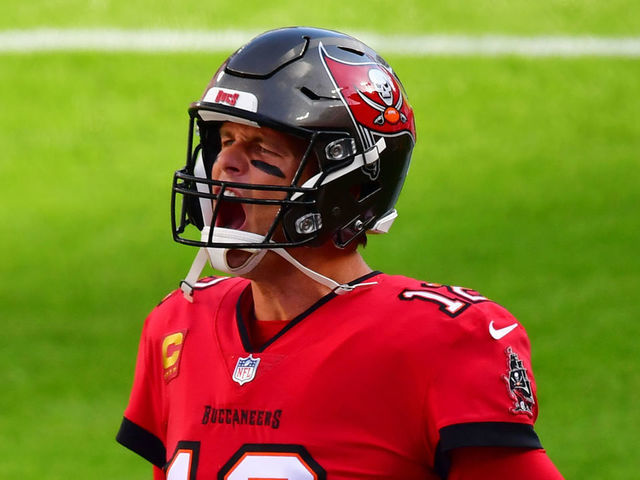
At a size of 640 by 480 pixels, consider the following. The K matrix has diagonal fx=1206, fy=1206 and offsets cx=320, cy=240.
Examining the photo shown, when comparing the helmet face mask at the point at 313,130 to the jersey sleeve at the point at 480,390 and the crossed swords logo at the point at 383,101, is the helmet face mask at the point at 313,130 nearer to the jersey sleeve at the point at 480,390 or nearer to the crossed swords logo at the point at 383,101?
the crossed swords logo at the point at 383,101

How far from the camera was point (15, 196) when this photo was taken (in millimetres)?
8852

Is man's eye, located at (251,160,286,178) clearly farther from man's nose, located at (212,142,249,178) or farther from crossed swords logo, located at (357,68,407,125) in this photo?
crossed swords logo, located at (357,68,407,125)

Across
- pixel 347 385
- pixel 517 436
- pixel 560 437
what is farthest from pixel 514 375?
pixel 560 437

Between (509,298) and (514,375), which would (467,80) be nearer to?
(509,298)

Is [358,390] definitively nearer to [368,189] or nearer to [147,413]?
[368,189]

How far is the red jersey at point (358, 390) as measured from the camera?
2.46 metres

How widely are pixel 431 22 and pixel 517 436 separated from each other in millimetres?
8500

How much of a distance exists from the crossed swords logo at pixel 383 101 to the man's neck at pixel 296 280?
0.33 m

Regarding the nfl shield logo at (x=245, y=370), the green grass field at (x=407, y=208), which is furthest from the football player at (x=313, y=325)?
the green grass field at (x=407, y=208)

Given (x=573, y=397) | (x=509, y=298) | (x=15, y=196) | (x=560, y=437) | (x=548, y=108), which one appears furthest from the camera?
(x=548, y=108)

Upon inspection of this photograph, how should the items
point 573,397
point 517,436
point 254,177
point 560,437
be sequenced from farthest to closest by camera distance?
point 573,397 < point 560,437 < point 254,177 < point 517,436

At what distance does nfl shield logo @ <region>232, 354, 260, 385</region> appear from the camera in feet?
8.66

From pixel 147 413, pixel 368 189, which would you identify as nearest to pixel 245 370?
pixel 147 413

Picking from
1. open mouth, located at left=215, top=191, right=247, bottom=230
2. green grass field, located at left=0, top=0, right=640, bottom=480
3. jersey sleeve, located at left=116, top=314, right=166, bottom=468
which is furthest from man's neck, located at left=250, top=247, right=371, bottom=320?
green grass field, located at left=0, top=0, right=640, bottom=480
